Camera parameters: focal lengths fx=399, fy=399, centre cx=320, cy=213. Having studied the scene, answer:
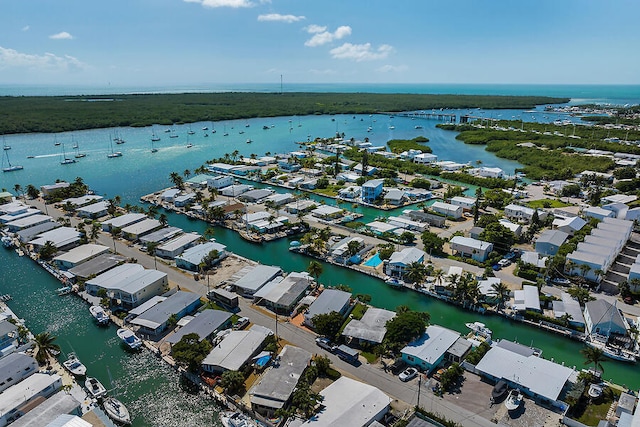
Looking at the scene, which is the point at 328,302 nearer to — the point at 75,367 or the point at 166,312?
the point at 166,312

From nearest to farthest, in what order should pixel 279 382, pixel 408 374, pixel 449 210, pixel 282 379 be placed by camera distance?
pixel 279 382 → pixel 282 379 → pixel 408 374 → pixel 449 210

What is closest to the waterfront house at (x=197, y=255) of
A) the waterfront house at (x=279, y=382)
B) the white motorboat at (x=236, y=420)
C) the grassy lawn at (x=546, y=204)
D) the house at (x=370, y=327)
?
the waterfront house at (x=279, y=382)

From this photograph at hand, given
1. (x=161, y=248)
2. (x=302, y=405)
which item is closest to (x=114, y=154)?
(x=161, y=248)

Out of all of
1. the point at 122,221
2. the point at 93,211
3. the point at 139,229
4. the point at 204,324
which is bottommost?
the point at 204,324

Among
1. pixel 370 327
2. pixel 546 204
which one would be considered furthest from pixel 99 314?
pixel 546 204

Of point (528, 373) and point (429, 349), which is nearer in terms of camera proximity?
point (528, 373)

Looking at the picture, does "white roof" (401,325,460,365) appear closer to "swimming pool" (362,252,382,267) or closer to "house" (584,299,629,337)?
"house" (584,299,629,337)

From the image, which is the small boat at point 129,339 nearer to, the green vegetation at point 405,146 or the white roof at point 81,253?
the white roof at point 81,253
